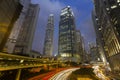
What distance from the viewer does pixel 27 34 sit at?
378 ft

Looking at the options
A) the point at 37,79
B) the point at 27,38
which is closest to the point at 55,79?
the point at 37,79

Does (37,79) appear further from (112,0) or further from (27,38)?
(27,38)

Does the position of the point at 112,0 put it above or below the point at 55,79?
above

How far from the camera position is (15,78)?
856 inches

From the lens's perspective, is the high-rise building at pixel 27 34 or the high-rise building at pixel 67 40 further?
the high-rise building at pixel 67 40

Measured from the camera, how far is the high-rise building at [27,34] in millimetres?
108000

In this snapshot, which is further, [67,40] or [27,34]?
[67,40]

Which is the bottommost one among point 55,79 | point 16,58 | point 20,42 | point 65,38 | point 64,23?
point 55,79

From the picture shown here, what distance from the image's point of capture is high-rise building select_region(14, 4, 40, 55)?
108 meters

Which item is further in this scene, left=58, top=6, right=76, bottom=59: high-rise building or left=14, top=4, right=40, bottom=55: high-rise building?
left=58, top=6, right=76, bottom=59: high-rise building

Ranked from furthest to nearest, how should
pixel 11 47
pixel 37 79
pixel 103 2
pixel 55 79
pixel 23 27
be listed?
1. pixel 23 27
2. pixel 11 47
3. pixel 103 2
4. pixel 55 79
5. pixel 37 79

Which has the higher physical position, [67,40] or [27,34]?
[67,40]

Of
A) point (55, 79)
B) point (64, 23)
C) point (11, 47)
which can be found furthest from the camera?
point (64, 23)

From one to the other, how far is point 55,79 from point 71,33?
15865cm
